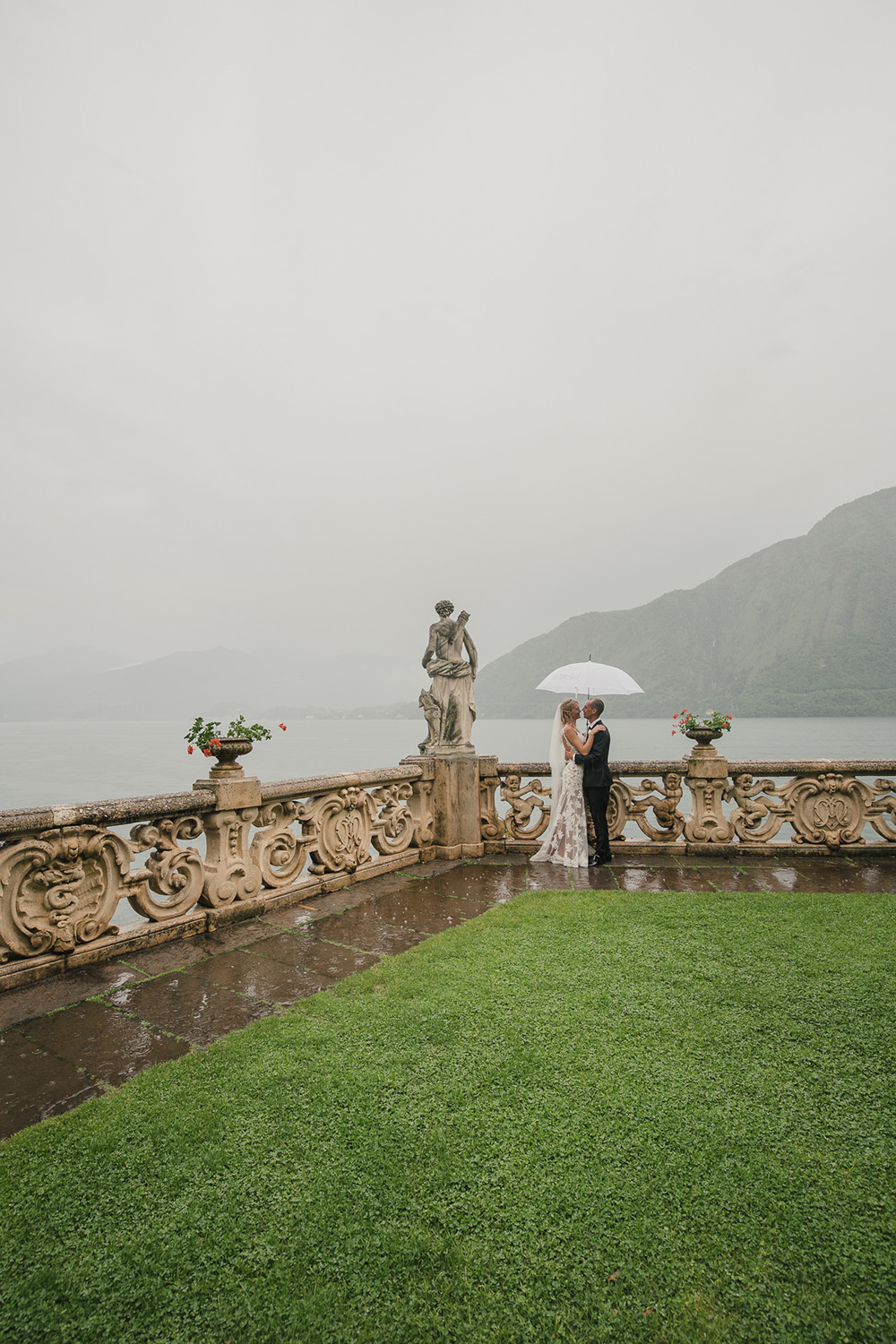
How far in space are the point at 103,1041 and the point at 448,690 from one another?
5.24 metres

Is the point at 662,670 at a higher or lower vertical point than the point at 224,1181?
higher

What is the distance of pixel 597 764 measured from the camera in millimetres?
6719

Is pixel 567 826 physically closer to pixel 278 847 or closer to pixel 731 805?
pixel 731 805

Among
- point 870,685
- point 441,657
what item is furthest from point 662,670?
point 441,657

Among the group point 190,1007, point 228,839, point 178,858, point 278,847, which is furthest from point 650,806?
point 190,1007

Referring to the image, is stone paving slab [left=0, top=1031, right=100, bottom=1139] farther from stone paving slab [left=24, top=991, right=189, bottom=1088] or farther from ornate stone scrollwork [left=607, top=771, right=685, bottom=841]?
ornate stone scrollwork [left=607, top=771, right=685, bottom=841]

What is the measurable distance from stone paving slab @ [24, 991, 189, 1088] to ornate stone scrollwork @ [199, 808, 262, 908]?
1420 millimetres

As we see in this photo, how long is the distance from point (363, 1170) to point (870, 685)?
110747 millimetres

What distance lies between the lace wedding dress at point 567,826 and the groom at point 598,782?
0.11 m

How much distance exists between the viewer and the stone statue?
7.59 metres

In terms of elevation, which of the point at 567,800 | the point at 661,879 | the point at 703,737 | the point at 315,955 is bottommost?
the point at 661,879

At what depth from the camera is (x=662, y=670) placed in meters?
119

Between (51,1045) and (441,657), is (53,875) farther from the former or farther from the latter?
(441,657)

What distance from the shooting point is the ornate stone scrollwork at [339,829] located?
5.75 metres
